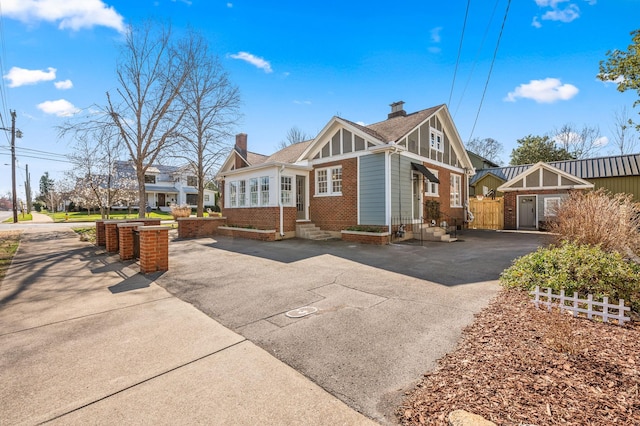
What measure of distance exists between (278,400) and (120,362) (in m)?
1.92

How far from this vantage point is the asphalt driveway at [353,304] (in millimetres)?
2867

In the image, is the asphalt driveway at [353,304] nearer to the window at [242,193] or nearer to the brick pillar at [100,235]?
the brick pillar at [100,235]

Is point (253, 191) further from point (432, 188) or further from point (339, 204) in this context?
point (432, 188)

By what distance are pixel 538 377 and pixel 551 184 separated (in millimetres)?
19727

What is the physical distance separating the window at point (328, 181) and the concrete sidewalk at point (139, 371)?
9991 mm

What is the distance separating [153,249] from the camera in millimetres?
6969

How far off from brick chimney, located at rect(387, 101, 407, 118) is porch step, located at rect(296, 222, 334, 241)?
27.6ft

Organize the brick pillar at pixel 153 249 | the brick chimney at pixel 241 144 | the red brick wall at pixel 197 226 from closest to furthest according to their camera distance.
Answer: the brick pillar at pixel 153 249 < the red brick wall at pixel 197 226 < the brick chimney at pixel 241 144

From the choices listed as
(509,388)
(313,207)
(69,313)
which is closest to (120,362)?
(69,313)

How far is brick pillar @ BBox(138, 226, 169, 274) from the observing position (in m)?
6.88

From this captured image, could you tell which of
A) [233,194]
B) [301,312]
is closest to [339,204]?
[233,194]

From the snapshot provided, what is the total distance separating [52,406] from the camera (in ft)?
7.83

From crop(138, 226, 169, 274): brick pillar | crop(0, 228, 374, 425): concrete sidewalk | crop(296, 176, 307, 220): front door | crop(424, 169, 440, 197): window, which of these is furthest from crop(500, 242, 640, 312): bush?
crop(296, 176, 307, 220): front door

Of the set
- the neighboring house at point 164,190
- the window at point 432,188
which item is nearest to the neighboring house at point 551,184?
the window at point 432,188
